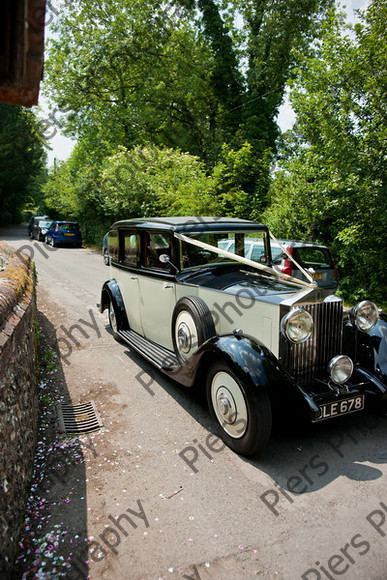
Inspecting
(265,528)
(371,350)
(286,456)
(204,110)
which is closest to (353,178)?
(371,350)

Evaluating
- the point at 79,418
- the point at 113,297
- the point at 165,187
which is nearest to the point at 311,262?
the point at 113,297

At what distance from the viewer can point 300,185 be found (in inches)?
385

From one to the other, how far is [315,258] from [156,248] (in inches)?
196

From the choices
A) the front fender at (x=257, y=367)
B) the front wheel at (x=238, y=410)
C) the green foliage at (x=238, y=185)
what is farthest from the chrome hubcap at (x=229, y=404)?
the green foliage at (x=238, y=185)

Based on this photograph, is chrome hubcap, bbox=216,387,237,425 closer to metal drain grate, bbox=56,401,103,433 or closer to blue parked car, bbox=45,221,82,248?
metal drain grate, bbox=56,401,103,433

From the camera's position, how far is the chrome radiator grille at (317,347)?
11.8 feet

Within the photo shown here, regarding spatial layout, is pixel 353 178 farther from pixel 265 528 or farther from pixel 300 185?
pixel 265 528

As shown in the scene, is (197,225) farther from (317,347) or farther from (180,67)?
(180,67)

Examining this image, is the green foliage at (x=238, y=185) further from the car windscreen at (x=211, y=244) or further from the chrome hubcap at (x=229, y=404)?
the chrome hubcap at (x=229, y=404)

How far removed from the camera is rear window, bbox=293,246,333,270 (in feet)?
28.3

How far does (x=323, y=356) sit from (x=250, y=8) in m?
25.9

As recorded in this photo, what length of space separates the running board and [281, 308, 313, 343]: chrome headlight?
1.43 meters

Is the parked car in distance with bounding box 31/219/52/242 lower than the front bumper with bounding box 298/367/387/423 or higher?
higher

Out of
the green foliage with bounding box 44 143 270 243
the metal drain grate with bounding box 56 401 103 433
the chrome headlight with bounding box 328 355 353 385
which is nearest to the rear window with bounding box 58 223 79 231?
the green foliage with bounding box 44 143 270 243
